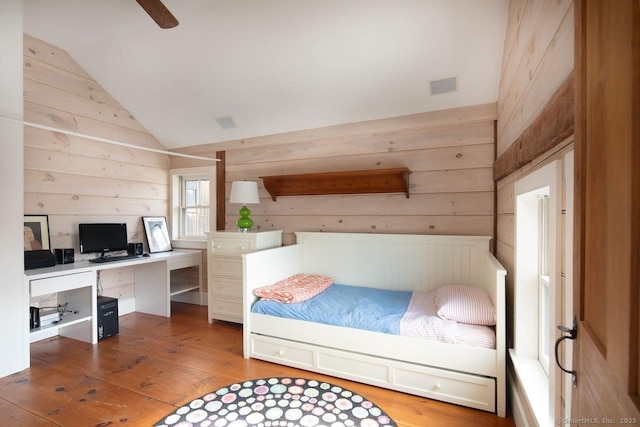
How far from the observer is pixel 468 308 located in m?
2.06

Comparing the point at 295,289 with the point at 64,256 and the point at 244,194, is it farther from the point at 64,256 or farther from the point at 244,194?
the point at 64,256

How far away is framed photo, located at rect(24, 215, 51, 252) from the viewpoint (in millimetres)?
2809

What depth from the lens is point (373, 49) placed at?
242 cm

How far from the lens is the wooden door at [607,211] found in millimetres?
468

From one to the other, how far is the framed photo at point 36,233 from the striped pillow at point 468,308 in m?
3.53

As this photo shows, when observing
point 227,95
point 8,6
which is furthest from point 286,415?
point 8,6

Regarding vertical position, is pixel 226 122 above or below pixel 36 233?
above

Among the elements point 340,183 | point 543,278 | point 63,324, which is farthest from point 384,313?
point 63,324

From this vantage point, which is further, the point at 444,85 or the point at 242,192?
the point at 242,192

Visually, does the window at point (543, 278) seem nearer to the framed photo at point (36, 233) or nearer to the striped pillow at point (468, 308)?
the striped pillow at point (468, 308)

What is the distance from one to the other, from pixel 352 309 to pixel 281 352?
661 millimetres

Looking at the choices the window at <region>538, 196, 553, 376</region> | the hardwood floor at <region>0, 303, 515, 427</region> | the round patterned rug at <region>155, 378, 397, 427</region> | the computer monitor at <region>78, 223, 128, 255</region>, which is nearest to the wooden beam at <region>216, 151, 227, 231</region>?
the computer monitor at <region>78, 223, 128, 255</region>

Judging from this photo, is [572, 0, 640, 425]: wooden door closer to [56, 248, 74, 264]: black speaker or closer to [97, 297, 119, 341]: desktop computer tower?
[97, 297, 119, 341]: desktop computer tower

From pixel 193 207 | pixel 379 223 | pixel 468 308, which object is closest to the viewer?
pixel 468 308
